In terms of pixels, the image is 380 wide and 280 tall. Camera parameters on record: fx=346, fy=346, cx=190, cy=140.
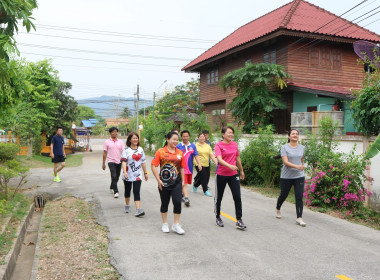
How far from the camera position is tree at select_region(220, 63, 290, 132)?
16969mm

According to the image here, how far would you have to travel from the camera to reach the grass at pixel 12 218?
5172 mm

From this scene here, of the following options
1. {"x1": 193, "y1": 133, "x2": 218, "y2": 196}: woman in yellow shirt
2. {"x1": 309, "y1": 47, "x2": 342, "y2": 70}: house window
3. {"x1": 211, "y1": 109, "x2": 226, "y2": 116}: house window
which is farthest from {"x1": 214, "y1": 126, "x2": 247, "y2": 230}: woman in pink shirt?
{"x1": 211, "y1": 109, "x2": 226, "y2": 116}: house window

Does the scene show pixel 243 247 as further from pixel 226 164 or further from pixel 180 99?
pixel 180 99

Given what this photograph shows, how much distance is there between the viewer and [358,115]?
7.95 metres

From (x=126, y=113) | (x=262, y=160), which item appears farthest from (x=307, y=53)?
(x=126, y=113)

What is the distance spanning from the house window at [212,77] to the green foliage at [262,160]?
14.8 m

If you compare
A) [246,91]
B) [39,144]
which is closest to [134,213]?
[246,91]

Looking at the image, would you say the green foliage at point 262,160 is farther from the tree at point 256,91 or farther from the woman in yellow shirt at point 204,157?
the tree at point 256,91

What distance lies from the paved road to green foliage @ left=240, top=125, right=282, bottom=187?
2.74 meters

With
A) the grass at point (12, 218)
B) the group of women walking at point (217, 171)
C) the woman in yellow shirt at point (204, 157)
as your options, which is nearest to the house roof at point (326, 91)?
the woman in yellow shirt at point (204, 157)

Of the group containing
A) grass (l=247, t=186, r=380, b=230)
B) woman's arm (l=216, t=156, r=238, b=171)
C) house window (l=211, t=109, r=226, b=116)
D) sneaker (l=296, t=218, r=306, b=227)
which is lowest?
grass (l=247, t=186, r=380, b=230)

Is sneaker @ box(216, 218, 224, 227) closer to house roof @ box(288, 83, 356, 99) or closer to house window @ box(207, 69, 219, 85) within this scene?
house roof @ box(288, 83, 356, 99)

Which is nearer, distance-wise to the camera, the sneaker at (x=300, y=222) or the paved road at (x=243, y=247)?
the paved road at (x=243, y=247)

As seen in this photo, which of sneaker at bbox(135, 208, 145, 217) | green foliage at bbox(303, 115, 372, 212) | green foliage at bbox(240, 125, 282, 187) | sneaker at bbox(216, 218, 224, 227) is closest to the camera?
sneaker at bbox(216, 218, 224, 227)
